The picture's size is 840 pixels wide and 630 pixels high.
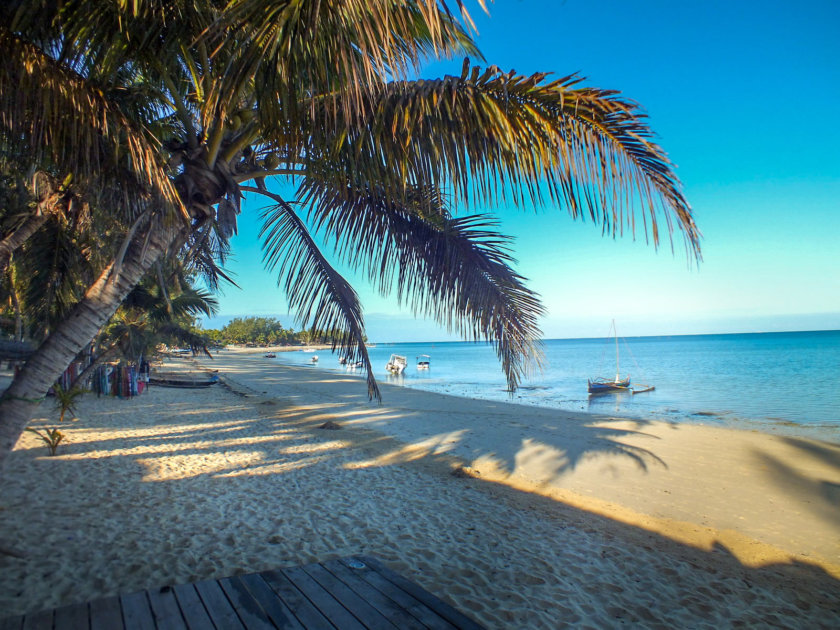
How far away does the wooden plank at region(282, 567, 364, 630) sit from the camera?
2.07m

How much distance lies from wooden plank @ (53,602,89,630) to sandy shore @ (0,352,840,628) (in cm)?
133

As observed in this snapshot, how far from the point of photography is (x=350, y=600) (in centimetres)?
228

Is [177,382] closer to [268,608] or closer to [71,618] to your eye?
[71,618]

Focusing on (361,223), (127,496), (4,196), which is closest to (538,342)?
(361,223)

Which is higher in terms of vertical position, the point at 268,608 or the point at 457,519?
the point at 268,608

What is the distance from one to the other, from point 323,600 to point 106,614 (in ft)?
3.35

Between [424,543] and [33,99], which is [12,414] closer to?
[33,99]

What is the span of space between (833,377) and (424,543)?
37.0 m

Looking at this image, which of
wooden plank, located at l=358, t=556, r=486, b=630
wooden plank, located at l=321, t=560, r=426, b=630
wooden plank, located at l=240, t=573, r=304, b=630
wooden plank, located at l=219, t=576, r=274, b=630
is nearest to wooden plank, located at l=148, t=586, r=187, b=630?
wooden plank, located at l=219, t=576, r=274, b=630

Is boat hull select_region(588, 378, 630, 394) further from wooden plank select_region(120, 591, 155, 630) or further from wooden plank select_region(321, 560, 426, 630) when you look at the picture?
wooden plank select_region(120, 591, 155, 630)

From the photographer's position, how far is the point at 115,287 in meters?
3.08

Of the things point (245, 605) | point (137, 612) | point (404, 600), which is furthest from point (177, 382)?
point (404, 600)

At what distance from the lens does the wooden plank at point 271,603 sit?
2.05 meters

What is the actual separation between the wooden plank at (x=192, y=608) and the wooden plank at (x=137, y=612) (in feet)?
0.45
